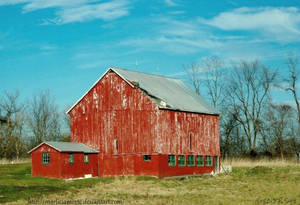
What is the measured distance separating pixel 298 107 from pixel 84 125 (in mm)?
34588

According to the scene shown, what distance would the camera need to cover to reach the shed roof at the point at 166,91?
4638 cm

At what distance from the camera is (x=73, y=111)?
49969mm

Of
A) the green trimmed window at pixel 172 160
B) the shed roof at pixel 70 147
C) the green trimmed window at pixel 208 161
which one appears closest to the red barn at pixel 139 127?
the green trimmed window at pixel 172 160

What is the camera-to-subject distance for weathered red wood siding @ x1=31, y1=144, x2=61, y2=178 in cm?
4275

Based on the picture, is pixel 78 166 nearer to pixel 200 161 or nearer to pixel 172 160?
pixel 172 160

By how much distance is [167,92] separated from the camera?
50250mm

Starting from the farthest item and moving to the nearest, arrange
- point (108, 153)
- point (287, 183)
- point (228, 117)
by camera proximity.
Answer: point (228, 117) → point (108, 153) → point (287, 183)

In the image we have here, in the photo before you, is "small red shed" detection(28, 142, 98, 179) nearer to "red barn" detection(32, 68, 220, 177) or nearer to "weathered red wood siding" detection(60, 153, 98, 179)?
"weathered red wood siding" detection(60, 153, 98, 179)

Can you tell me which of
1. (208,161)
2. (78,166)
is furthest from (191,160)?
(78,166)

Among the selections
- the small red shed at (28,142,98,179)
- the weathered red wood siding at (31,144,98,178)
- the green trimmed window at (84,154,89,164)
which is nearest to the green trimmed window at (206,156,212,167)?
the small red shed at (28,142,98,179)

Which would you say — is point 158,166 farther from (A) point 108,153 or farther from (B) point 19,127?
(B) point 19,127

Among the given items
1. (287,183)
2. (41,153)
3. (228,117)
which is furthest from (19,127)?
(287,183)

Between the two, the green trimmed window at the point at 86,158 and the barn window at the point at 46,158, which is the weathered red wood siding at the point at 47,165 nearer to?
the barn window at the point at 46,158

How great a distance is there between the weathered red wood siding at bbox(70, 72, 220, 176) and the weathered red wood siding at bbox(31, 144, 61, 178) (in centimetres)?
561
